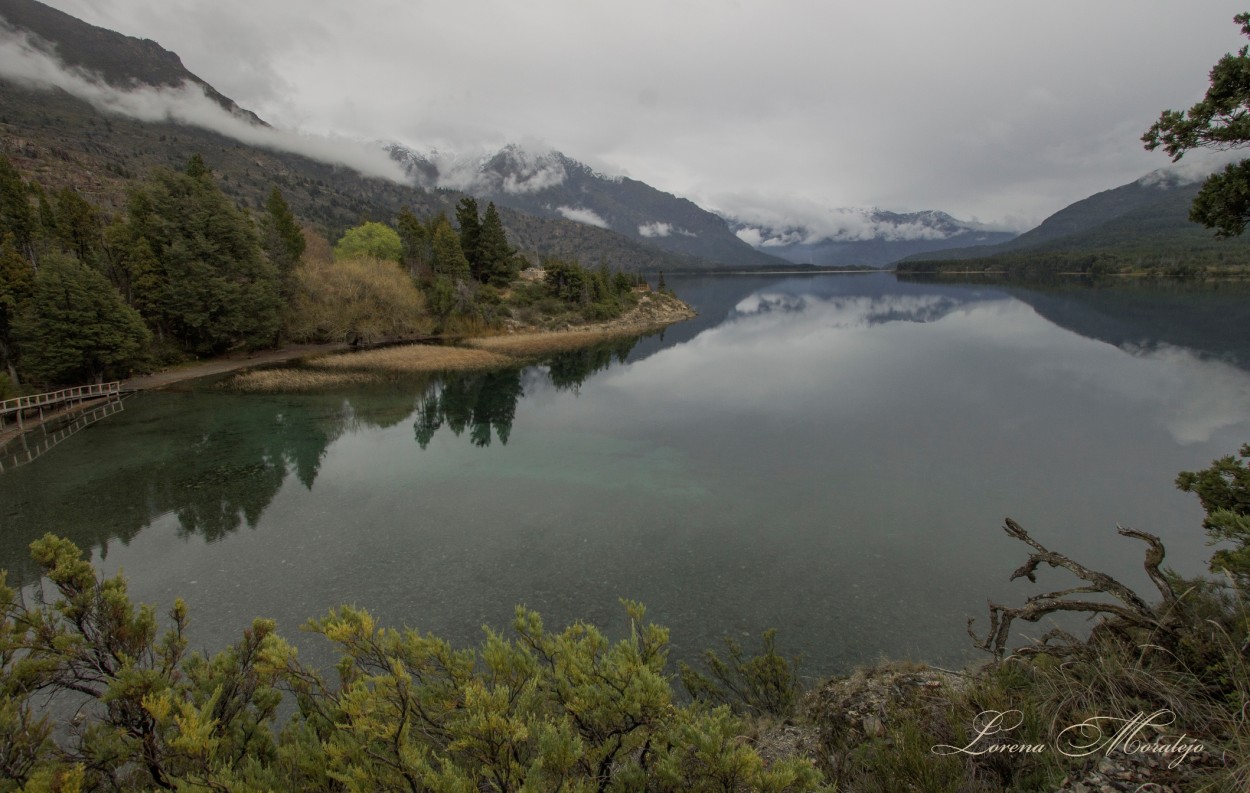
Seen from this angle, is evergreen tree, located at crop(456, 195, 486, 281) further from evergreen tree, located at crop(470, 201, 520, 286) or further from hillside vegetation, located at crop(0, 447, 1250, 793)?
hillside vegetation, located at crop(0, 447, 1250, 793)

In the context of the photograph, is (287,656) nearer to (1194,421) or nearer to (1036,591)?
(1036,591)

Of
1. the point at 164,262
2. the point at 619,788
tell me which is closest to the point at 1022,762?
the point at 619,788

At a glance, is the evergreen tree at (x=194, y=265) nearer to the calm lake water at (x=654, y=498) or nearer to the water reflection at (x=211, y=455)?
the water reflection at (x=211, y=455)

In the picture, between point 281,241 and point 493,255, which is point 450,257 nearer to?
point 493,255

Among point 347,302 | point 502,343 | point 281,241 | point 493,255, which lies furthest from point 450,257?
point 281,241

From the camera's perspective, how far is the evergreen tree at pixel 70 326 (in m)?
31.9

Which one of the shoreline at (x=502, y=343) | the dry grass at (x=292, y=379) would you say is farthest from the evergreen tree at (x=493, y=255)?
the dry grass at (x=292, y=379)

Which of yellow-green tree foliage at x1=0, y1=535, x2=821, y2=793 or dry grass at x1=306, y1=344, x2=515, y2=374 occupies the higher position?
yellow-green tree foliage at x1=0, y1=535, x2=821, y2=793

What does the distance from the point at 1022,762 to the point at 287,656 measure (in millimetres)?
6337

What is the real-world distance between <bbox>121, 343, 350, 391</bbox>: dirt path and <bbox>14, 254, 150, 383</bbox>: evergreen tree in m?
2.79

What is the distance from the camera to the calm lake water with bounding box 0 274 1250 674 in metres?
11.6

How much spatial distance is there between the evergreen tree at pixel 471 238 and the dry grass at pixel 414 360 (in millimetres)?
27318

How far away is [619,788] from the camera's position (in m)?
3.61

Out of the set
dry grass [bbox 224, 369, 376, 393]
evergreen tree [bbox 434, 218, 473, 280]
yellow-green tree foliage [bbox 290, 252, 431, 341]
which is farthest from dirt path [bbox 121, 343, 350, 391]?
evergreen tree [bbox 434, 218, 473, 280]
